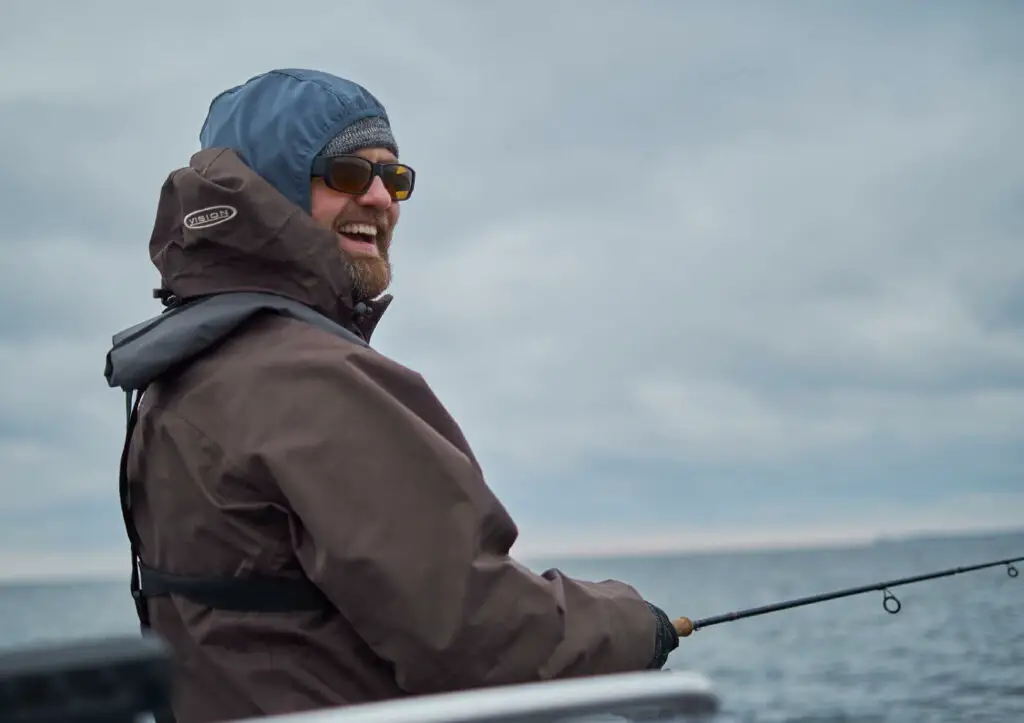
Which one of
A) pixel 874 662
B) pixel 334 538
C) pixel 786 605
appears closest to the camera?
pixel 334 538

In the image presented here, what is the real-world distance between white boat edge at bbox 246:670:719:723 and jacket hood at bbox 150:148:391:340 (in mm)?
1478

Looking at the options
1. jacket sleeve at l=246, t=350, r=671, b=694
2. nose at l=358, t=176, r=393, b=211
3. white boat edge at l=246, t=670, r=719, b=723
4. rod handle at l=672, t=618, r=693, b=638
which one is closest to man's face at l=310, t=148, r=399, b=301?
nose at l=358, t=176, r=393, b=211

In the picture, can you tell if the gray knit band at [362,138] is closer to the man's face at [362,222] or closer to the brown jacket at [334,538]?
the man's face at [362,222]

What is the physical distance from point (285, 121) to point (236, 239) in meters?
0.52

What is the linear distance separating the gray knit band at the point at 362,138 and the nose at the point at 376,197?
105mm

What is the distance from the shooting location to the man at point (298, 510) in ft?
7.48

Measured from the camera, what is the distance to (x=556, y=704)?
1.42 metres

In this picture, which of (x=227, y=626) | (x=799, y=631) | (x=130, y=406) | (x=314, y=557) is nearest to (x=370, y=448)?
(x=314, y=557)

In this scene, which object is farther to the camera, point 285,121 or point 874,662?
point 874,662

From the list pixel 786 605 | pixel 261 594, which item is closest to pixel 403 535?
pixel 261 594

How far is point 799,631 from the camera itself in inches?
1796

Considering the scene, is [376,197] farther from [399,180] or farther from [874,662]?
[874,662]

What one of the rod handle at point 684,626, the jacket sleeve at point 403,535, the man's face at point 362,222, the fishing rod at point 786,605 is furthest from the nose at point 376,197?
the rod handle at point 684,626

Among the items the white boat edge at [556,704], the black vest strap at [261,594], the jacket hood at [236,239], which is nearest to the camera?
the white boat edge at [556,704]
